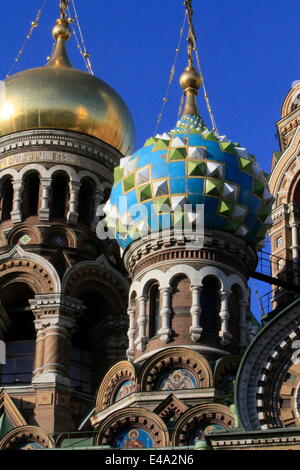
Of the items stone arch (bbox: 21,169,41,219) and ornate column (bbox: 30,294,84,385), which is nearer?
ornate column (bbox: 30,294,84,385)

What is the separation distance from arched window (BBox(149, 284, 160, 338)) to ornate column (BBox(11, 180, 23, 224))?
190 inches

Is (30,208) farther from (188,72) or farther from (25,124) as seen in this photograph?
(188,72)

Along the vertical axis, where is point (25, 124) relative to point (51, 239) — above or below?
above

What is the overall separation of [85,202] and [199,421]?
7925 mm

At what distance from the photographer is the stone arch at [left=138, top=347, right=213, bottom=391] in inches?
779

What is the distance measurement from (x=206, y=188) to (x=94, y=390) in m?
5.61

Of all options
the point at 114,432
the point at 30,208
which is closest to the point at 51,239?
the point at 30,208

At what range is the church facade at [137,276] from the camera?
61.8 feet

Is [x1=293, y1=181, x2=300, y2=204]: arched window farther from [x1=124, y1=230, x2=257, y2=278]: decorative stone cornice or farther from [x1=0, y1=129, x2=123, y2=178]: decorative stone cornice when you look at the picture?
[x1=0, y1=129, x2=123, y2=178]: decorative stone cornice

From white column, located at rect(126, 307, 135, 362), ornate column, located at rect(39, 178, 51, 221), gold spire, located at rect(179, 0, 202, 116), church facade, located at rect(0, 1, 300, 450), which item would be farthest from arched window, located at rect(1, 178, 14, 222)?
white column, located at rect(126, 307, 135, 362)

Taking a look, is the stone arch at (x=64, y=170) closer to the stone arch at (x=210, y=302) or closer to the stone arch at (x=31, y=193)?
the stone arch at (x=31, y=193)

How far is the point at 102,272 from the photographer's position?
2462 centimetres

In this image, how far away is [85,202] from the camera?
25.8 meters

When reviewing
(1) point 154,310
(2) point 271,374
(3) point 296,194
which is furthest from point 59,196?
(2) point 271,374
